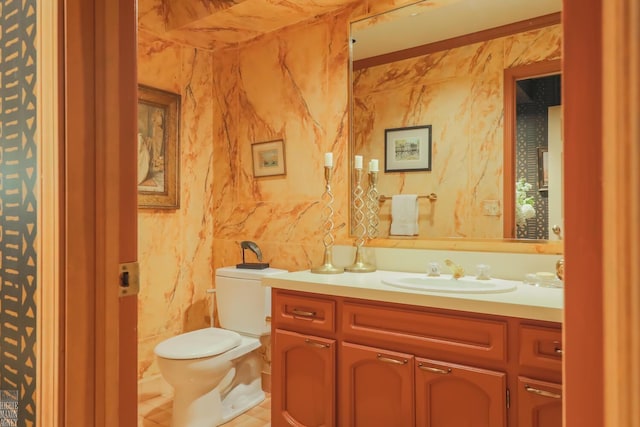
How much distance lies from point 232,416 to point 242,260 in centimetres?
99

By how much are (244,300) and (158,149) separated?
1160mm

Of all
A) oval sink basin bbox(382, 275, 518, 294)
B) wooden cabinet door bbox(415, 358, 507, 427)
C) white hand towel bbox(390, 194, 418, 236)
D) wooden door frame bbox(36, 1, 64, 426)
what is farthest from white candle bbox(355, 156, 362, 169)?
wooden door frame bbox(36, 1, 64, 426)

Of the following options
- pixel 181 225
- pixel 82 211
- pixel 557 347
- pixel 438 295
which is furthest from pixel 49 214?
pixel 181 225

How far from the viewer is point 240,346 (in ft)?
7.88

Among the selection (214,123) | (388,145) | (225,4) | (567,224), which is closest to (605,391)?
(567,224)

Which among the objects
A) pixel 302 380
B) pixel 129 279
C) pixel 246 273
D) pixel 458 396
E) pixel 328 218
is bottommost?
pixel 302 380

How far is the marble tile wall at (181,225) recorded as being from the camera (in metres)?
2.77

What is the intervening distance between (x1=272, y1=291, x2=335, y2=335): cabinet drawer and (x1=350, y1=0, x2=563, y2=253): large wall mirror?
2.13 ft

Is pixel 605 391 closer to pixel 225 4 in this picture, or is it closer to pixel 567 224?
pixel 567 224

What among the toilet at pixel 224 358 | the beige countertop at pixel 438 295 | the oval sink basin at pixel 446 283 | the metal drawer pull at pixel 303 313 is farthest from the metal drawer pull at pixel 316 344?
the toilet at pixel 224 358

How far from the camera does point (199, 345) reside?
224 centimetres

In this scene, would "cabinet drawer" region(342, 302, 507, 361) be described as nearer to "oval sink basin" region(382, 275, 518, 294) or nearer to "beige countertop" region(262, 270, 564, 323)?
"beige countertop" region(262, 270, 564, 323)

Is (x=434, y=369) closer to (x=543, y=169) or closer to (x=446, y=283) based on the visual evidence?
(x=446, y=283)

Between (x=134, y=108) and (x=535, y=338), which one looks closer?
(x=134, y=108)
